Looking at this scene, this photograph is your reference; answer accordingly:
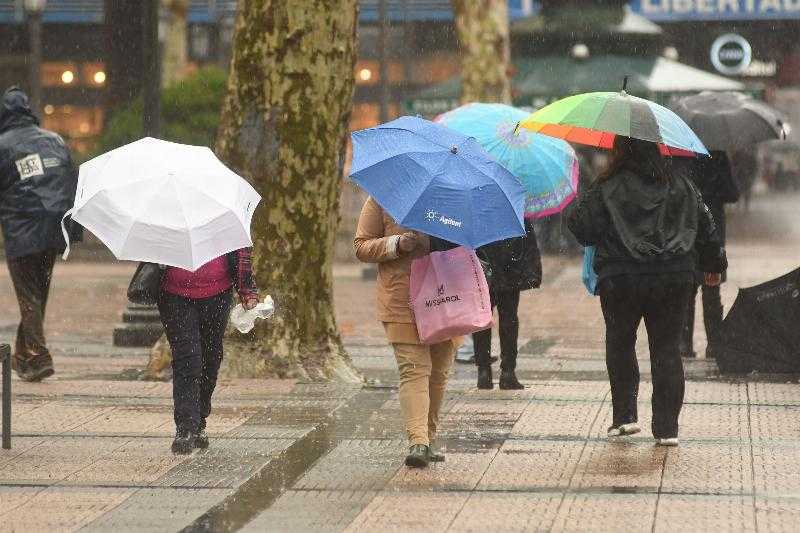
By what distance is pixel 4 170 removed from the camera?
436 inches

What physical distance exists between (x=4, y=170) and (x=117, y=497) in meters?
4.47

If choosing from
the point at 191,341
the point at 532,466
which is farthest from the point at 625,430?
the point at 191,341

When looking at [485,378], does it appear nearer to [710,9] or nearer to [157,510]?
[157,510]

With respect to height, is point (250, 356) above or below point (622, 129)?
below

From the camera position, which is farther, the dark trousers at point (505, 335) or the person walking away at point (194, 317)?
the dark trousers at point (505, 335)

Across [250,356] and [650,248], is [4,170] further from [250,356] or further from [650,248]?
[650,248]

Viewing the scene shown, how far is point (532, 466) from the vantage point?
7.91 m

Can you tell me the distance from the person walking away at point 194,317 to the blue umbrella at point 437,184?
39.6 inches

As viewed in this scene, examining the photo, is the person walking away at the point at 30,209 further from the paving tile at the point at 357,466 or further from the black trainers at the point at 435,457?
the black trainers at the point at 435,457

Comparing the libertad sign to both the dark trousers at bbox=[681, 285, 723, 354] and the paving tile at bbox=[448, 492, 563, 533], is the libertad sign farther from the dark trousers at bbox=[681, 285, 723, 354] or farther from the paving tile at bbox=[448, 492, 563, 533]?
the paving tile at bbox=[448, 492, 563, 533]

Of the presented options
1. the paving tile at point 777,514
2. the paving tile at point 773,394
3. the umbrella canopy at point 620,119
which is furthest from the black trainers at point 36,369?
the paving tile at point 777,514

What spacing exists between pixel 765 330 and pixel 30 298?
5022 millimetres

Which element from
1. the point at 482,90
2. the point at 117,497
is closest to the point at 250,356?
the point at 117,497

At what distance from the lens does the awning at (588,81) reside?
2730cm
